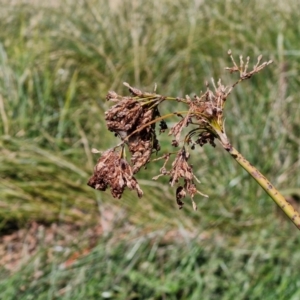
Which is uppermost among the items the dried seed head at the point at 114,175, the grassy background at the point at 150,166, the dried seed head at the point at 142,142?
the dried seed head at the point at 142,142

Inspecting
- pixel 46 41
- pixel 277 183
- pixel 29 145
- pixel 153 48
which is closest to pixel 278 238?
pixel 277 183

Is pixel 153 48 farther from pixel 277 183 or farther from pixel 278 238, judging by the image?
pixel 278 238

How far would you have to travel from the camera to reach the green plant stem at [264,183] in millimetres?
643

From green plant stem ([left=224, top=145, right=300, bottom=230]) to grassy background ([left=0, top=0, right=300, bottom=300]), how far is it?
1.99 m

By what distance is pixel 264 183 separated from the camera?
66 cm

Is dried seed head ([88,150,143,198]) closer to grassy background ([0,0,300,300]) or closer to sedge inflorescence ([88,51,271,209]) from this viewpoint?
sedge inflorescence ([88,51,271,209])

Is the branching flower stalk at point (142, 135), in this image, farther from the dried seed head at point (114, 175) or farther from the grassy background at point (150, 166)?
the grassy background at point (150, 166)

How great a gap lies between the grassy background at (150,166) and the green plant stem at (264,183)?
1994 millimetres

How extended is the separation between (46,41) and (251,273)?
7.07ft

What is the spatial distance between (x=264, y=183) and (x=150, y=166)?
294 centimetres

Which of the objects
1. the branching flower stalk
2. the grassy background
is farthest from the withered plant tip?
the grassy background

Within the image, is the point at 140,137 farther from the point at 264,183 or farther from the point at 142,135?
the point at 264,183

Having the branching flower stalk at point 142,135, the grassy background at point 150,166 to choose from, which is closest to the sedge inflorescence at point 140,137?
the branching flower stalk at point 142,135

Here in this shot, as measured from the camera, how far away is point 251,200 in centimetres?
335
